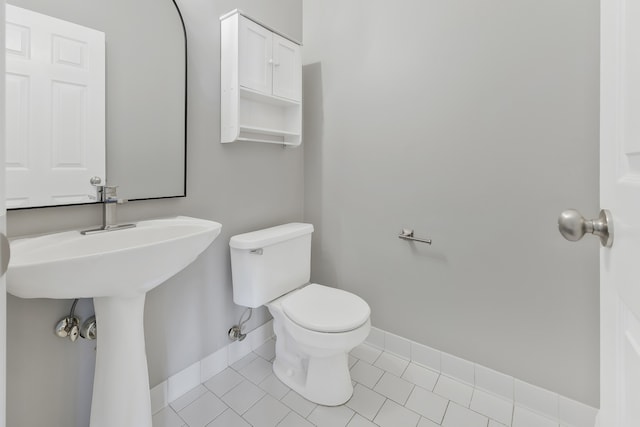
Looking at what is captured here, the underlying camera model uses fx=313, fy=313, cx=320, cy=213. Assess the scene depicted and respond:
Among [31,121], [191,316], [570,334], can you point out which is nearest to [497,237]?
[570,334]

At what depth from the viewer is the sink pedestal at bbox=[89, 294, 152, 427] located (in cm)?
108

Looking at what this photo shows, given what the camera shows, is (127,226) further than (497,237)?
No

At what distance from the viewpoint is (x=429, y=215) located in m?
1.69

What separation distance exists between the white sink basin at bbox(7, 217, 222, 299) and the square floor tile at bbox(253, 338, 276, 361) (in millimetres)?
996

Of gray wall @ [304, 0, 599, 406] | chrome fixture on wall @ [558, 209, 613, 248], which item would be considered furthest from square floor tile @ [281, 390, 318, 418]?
chrome fixture on wall @ [558, 209, 613, 248]

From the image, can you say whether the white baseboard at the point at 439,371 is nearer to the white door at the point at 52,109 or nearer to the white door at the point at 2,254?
the white door at the point at 52,109

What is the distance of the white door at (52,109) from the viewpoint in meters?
0.99

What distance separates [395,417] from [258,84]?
1.77 meters

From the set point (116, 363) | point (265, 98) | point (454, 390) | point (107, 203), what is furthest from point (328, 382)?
point (265, 98)

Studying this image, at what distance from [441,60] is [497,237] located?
93 cm

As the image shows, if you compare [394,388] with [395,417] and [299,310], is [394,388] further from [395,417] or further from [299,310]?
[299,310]

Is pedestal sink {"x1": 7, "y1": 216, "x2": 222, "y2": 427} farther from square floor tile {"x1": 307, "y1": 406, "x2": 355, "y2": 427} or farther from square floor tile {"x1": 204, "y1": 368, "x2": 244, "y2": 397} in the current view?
square floor tile {"x1": 307, "y1": 406, "x2": 355, "y2": 427}

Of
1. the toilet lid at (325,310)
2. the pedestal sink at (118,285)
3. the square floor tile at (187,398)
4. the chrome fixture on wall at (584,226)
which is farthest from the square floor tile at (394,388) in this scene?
the chrome fixture on wall at (584,226)
